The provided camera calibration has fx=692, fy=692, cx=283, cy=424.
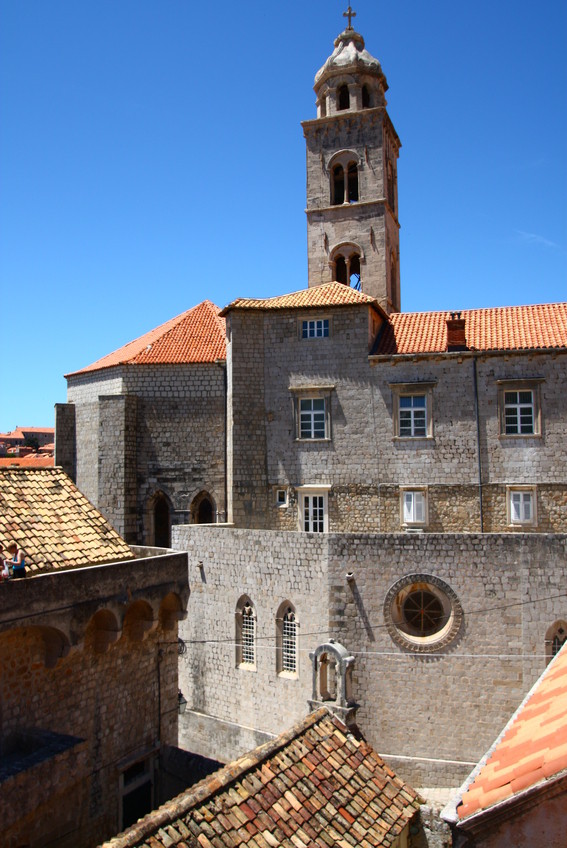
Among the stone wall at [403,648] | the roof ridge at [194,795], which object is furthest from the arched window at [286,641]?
the roof ridge at [194,795]

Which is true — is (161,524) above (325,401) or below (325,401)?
below

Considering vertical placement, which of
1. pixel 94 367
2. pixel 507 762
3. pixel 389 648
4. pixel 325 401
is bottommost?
pixel 389 648

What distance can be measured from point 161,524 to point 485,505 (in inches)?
456

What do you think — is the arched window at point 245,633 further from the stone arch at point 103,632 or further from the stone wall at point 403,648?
the stone arch at point 103,632

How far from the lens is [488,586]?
55.5 ft

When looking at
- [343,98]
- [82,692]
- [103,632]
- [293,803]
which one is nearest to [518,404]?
[103,632]

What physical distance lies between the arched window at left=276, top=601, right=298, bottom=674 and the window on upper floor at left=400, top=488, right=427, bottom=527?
5.64 meters

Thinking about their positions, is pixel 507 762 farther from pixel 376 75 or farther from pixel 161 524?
pixel 376 75

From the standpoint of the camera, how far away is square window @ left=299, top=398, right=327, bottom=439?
2336cm

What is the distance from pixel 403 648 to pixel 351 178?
2159 centimetres

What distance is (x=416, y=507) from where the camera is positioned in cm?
2236

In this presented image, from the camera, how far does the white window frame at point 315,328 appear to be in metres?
23.6

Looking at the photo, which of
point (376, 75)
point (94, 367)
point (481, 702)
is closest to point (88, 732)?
point (481, 702)

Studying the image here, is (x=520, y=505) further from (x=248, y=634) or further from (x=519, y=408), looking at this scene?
(x=248, y=634)
